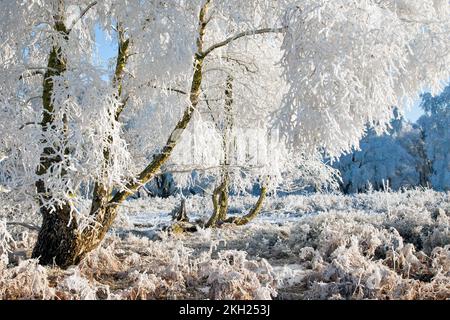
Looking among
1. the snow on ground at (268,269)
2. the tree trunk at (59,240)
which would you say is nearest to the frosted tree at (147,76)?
the tree trunk at (59,240)

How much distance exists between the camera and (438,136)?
3319 centimetres

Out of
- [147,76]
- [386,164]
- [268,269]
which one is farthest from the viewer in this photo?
[386,164]

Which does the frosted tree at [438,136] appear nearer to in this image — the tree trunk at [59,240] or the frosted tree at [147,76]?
the frosted tree at [147,76]

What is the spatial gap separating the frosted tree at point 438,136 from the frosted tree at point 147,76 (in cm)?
2678

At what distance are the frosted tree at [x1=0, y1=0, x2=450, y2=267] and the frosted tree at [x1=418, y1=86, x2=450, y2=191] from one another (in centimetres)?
2678

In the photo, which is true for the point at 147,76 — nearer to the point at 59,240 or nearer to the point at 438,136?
the point at 59,240

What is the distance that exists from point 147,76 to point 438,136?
31234 millimetres

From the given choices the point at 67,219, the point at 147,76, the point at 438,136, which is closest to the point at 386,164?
the point at 438,136

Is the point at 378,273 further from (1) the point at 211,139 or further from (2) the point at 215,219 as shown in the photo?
(2) the point at 215,219

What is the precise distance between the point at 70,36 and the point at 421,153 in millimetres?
33146

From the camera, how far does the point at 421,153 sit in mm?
35094

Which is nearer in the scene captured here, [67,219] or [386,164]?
[67,219]

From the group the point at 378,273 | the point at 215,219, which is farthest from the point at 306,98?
the point at 215,219

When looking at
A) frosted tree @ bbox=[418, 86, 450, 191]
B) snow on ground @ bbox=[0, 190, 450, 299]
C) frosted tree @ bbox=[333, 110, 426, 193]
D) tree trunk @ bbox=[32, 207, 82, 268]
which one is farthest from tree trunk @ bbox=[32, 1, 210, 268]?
frosted tree @ bbox=[418, 86, 450, 191]
